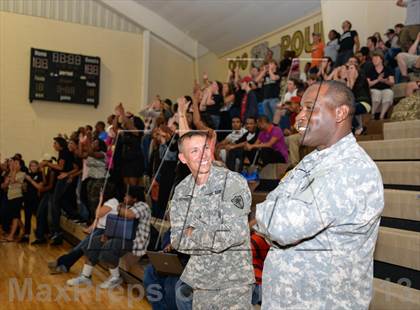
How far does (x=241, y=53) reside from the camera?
34.9 feet

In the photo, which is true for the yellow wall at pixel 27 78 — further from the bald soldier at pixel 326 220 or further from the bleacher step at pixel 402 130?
the bald soldier at pixel 326 220

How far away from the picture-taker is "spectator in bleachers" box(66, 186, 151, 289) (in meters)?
3.97

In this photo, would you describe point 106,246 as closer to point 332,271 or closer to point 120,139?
point 120,139

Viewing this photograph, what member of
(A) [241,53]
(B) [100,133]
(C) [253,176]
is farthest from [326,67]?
(A) [241,53]

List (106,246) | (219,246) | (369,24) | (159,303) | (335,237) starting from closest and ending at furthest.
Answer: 1. (335,237)
2. (219,246)
3. (159,303)
4. (106,246)
5. (369,24)

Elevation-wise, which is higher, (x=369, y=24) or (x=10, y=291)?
(x=369, y=24)

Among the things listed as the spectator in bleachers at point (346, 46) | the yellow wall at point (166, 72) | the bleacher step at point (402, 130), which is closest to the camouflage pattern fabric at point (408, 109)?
the bleacher step at point (402, 130)

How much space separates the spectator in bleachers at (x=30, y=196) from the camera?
7.17 meters

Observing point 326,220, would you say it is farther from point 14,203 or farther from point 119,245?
point 14,203

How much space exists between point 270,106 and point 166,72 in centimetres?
586

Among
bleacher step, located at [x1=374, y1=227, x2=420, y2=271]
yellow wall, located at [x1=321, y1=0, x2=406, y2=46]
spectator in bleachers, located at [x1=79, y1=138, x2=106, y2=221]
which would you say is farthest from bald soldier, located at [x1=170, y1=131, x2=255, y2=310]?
yellow wall, located at [x1=321, y1=0, x2=406, y2=46]

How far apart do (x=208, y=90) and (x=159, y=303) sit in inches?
113

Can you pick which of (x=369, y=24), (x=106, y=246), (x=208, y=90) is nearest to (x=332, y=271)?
(x=106, y=246)

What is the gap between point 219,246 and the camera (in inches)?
68.9
